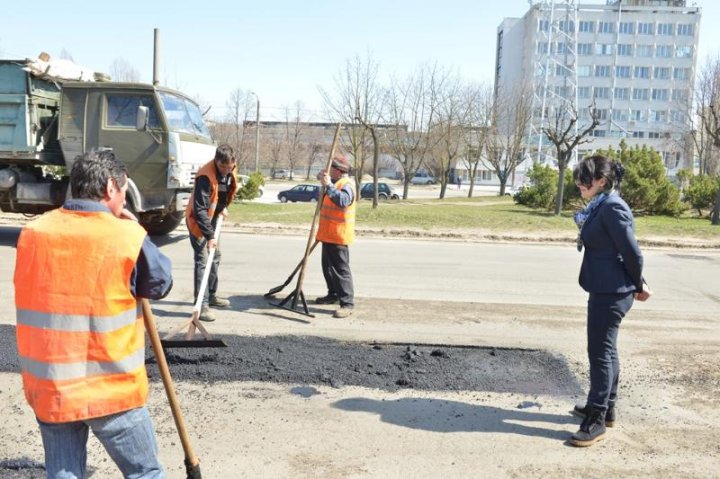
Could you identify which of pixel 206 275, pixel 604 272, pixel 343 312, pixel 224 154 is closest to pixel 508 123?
pixel 343 312

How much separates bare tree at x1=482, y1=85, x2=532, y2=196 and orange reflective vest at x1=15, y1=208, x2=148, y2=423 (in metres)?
39.1

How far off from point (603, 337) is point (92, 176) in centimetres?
315

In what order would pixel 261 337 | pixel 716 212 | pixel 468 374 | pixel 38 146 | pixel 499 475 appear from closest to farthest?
pixel 499 475 → pixel 468 374 → pixel 261 337 → pixel 38 146 → pixel 716 212

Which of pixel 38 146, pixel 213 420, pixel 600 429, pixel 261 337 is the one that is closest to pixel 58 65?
pixel 38 146

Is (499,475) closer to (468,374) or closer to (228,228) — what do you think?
(468,374)

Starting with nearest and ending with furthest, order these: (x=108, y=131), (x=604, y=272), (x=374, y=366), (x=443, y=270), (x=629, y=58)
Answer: (x=604, y=272) < (x=374, y=366) < (x=443, y=270) < (x=108, y=131) < (x=629, y=58)

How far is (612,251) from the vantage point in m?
4.06

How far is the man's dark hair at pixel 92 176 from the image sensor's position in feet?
8.05

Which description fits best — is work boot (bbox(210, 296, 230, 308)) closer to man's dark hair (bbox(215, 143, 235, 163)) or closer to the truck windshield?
man's dark hair (bbox(215, 143, 235, 163))

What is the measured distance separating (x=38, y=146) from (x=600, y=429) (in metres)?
10.1

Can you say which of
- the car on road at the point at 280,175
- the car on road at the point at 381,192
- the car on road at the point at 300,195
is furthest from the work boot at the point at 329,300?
the car on road at the point at 280,175

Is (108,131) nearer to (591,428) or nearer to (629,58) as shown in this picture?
(591,428)

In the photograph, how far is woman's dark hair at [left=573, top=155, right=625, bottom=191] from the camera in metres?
4.07

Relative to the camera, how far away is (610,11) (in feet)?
310
